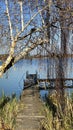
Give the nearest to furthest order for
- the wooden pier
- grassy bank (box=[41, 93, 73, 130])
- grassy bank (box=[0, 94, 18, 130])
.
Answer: grassy bank (box=[41, 93, 73, 130]), the wooden pier, grassy bank (box=[0, 94, 18, 130])

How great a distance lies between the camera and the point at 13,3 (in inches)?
Answer: 283

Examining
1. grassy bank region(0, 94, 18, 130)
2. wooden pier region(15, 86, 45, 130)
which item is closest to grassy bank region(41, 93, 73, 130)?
wooden pier region(15, 86, 45, 130)

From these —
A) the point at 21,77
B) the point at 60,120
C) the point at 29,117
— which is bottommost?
the point at 21,77

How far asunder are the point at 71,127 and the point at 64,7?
2889 millimetres

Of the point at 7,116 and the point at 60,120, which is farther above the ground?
the point at 60,120

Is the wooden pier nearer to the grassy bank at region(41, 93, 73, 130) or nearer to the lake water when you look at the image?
the grassy bank at region(41, 93, 73, 130)

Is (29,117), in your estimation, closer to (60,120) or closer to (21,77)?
(60,120)

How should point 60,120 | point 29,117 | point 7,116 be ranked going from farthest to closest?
point 29,117, point 7,116, point 60,120

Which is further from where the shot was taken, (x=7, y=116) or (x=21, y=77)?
(x=21, y=77)

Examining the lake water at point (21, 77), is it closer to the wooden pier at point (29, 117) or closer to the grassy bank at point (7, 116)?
the grassy bank at point (7, 116)

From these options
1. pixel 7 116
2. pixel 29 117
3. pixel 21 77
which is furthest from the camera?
pixel 21 77

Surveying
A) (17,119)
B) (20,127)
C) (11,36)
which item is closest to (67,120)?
(20,127)

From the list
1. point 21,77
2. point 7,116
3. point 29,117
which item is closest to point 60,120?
point 29,117

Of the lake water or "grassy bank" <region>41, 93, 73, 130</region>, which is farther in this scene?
"grassy bank" <region>41, 93, 73, 130</region>
